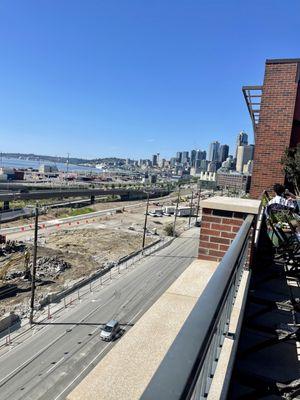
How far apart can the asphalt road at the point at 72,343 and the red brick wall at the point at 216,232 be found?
475 inches

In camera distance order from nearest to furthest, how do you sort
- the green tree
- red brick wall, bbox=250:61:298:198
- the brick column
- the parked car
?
the brick column → the green tree → red brick wall, bbox=250:61:298:198 → the parked car

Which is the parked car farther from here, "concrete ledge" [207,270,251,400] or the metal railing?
the metal railing

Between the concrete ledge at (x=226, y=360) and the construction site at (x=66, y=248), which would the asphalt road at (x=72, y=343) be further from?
the concrete ledge at (x=226, y=360)

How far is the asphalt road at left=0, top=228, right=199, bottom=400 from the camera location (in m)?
14.8

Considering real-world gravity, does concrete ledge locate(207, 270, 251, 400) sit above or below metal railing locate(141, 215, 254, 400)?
below

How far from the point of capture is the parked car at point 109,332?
61.1 ft

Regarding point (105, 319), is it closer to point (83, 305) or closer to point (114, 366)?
point (83, 305)

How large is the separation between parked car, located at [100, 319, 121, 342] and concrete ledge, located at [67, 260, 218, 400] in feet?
55.6

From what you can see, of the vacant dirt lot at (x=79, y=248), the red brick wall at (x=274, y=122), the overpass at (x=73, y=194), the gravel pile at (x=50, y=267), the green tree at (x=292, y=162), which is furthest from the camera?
the overpass at (x=73, y=194)

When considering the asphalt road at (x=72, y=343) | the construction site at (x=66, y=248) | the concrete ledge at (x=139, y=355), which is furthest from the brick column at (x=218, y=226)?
the construction site at (x=66, y=248)

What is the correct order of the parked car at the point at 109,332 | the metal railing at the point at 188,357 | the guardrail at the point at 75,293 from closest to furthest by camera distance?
the metal railing at the point at 188,357, the parked car at the point at 109,332, the guardrail at the point at 75,293

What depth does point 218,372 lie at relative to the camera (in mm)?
2311

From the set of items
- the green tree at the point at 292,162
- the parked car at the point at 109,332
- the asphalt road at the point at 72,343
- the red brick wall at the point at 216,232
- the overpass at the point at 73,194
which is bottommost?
the asphalt road at the point at 72,343

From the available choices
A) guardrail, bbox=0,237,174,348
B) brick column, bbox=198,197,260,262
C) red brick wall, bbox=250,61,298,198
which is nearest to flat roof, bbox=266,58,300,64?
red brick wall, bbox=250,61,298,198
